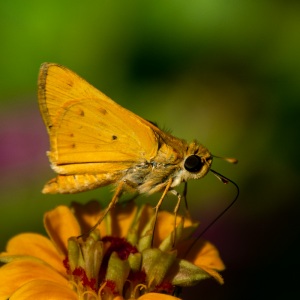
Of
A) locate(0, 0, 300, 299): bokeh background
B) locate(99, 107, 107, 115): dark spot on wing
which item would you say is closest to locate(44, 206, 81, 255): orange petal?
locate(99, 107, 107, 115): dark spot on wing

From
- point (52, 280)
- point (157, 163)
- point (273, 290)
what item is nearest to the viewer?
point (52, 280)

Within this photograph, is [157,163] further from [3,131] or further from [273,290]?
[3,131]

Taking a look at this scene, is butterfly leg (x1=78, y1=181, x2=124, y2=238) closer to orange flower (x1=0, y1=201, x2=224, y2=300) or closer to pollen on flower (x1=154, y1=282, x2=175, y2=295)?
orange flower (x1=0, y1=201, x2=224, y2=300)

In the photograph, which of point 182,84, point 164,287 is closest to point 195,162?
point 164,287

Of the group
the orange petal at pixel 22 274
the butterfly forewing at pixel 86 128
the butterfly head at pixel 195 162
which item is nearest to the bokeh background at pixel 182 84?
the butterfly forewing at pixel 86 128

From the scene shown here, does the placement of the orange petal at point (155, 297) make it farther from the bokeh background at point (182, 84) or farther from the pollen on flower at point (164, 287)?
the bokeh background at point (182, 84)

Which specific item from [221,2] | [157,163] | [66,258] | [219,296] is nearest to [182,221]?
[157,163]
